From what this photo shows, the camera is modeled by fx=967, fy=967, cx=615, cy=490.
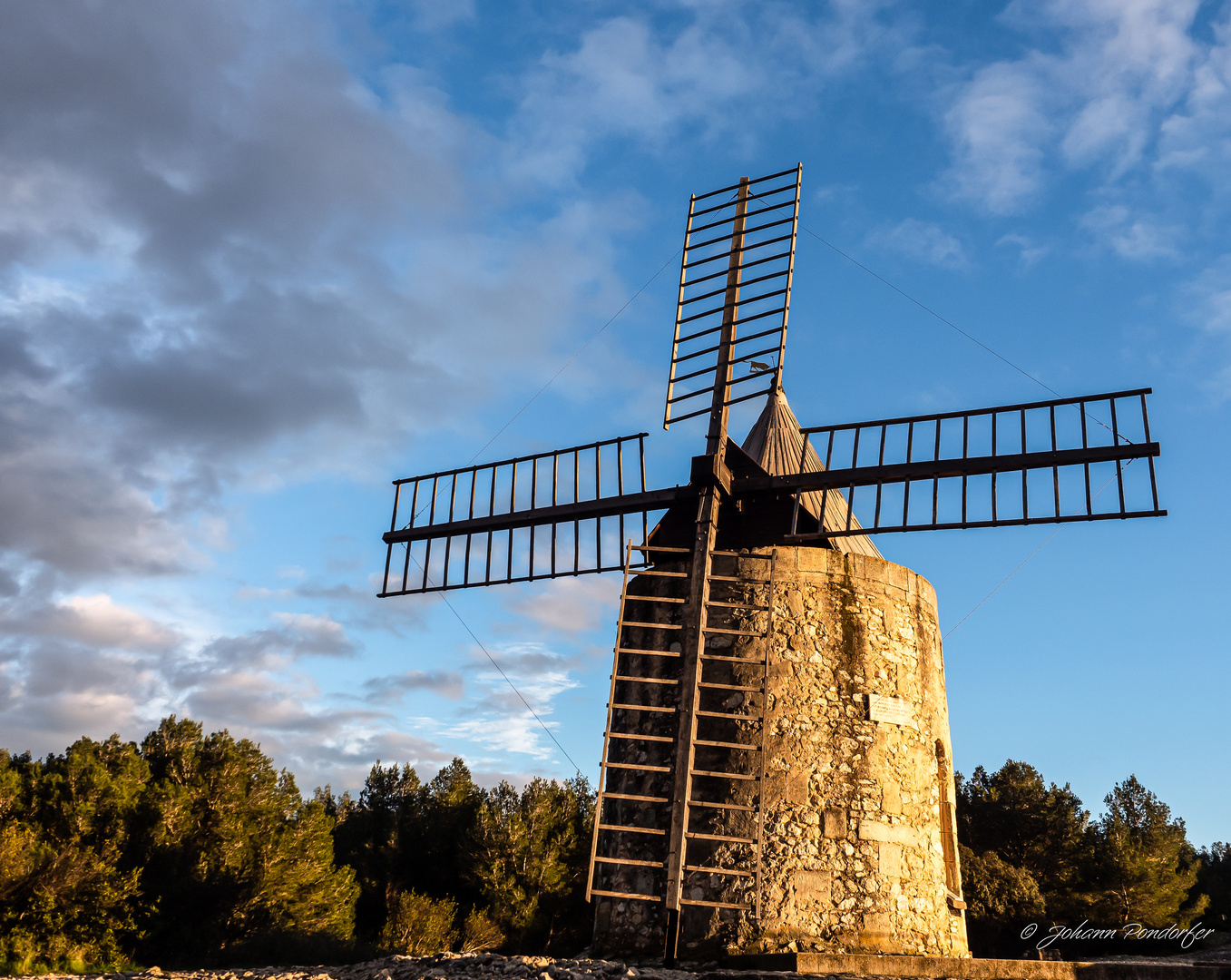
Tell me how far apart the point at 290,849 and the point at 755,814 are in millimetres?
13172

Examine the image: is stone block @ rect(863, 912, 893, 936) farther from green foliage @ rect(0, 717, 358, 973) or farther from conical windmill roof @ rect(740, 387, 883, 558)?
green foliage @ rect(0, 717, 358, 973)

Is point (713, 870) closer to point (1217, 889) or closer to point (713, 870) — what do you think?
point (713, 870)

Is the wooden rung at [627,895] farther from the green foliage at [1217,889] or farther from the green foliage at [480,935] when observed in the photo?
the green foliage at [1217,889]

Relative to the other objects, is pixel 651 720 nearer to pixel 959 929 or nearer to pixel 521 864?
pixel 959 929

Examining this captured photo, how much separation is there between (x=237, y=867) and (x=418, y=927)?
362 cm

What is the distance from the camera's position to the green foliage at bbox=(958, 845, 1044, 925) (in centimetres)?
1873

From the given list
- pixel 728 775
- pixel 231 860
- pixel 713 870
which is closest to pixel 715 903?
pixel 713 870

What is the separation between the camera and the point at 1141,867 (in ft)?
68.3

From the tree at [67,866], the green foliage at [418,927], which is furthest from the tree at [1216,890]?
the tree at [67,866]

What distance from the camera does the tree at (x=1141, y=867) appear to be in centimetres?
2048

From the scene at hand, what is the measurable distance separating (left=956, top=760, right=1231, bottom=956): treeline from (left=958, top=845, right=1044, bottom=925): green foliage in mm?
18

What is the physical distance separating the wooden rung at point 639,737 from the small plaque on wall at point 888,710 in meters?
1.87

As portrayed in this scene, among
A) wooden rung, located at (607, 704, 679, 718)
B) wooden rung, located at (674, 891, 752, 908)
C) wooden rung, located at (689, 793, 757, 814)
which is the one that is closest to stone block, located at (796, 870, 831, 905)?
wooden rung, located at (674, 891, 752, 908)

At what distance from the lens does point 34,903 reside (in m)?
15.8
